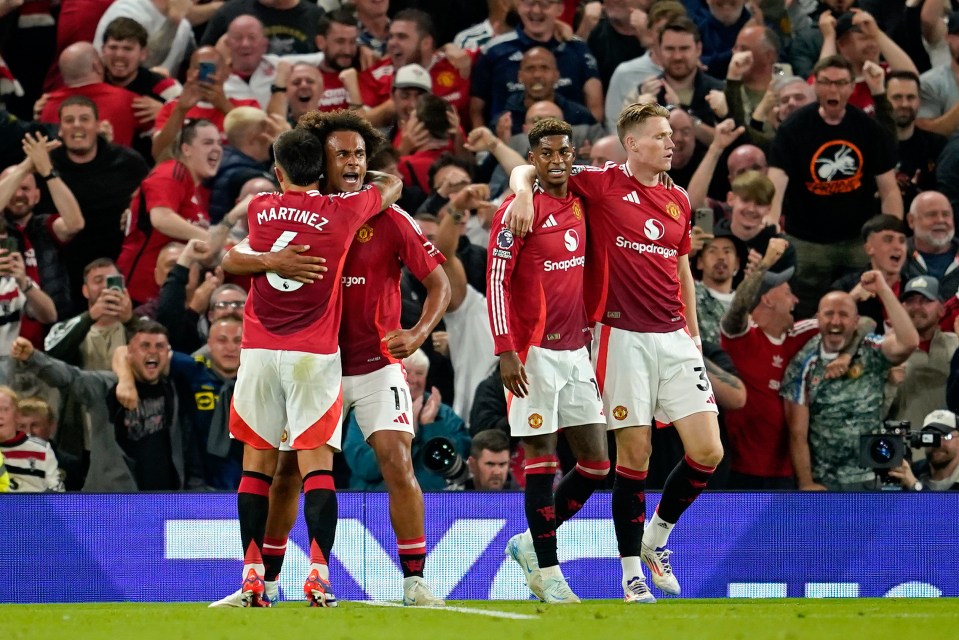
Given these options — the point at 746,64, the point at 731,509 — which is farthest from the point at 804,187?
the point at 731,509

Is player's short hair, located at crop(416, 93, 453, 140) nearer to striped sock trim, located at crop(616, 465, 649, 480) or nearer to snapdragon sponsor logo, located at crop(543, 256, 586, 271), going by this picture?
snapdragon sponsor logo, located at crop(543, 256, 586, 271)

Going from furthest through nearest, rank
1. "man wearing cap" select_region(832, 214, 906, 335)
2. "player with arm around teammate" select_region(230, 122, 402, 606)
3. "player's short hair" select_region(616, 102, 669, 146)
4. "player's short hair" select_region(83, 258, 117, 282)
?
"man wearing cap" select_region(832, 214, 906, 335), "player's short hair" select_region(83, 258, 117, 282), "player's short hair" select_region(616, 102, 669, 146), "player with arm around teammate" select_region(230, 122, 402, 606)

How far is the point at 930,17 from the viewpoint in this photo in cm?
1487

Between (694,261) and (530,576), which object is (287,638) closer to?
(530,576)

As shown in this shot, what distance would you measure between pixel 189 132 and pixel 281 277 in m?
5.56

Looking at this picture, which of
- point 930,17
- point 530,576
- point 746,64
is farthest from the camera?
point 930,17

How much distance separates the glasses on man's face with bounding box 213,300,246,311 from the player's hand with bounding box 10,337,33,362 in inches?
53.7

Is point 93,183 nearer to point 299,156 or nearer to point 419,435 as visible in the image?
point 419,435

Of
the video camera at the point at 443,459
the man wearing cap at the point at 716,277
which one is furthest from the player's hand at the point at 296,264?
the man wearing cap at the point at 716,277

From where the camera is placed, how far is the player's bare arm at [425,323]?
781cm

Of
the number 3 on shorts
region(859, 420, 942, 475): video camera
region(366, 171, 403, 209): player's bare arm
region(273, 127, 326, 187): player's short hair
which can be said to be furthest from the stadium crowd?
the number 3 on shorts

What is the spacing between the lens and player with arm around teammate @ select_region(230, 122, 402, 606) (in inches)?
301

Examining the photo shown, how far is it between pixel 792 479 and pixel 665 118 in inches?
145

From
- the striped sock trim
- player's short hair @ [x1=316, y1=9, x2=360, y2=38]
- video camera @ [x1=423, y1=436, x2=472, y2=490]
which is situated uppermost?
player's short hair @ [x1=316, y1=9, x2=360, y2=38]
